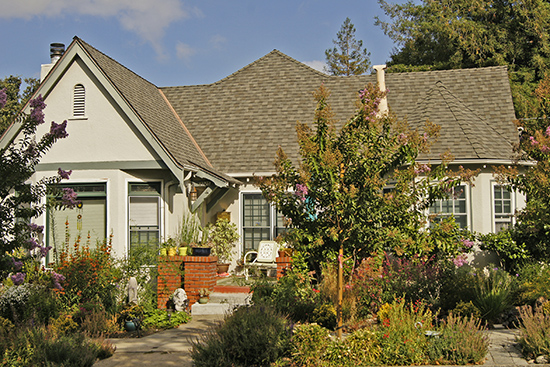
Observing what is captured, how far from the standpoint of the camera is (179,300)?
10.6 meters

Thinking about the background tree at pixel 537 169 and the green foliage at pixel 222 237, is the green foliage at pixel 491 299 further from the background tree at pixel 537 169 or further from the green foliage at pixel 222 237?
the green foliage at pixel 222 237

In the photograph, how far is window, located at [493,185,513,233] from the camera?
41.6ft

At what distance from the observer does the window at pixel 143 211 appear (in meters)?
12.2

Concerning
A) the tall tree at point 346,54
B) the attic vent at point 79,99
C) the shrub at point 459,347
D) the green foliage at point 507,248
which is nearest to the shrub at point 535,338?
the shrub at point 459,347

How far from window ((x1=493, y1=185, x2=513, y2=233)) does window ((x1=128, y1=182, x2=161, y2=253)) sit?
836 centimetres

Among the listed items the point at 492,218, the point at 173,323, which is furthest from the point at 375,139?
the point at 492,218

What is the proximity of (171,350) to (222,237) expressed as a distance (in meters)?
5.84

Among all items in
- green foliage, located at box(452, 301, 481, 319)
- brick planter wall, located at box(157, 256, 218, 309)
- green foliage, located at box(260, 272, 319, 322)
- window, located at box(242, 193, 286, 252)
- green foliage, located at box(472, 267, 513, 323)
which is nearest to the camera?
green foliage, located at box(452, 301, 481, 319)

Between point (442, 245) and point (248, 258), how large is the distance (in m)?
6.73

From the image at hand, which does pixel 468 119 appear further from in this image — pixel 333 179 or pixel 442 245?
pixel 333 179

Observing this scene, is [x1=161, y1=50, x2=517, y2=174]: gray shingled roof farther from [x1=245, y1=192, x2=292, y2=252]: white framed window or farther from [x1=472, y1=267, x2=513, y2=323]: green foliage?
[x1=472, y1=267, x2=513, y2=323]: green foliage

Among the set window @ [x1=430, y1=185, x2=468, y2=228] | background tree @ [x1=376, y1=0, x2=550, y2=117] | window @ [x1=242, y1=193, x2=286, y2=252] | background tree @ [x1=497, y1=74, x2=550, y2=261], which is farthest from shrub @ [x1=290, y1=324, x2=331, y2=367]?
background tree @ [x1=376, y1=0, x2=550, y2=117]

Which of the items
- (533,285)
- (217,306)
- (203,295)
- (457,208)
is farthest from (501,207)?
(203,295)

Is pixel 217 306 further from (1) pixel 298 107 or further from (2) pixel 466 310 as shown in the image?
(1) pixel 298 107
